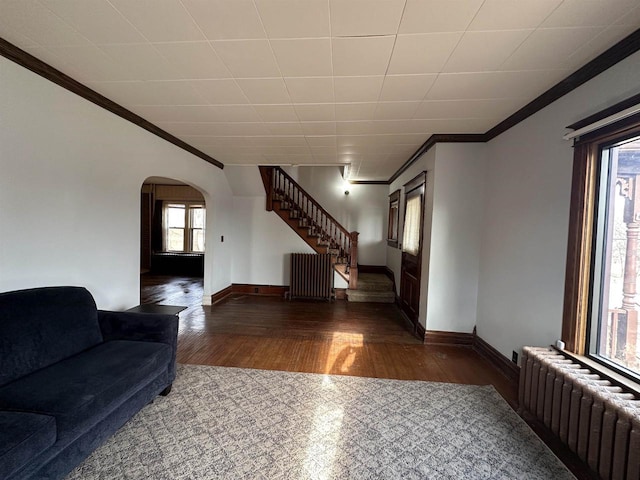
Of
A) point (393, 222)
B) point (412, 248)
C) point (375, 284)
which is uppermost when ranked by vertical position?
point (393, 222)

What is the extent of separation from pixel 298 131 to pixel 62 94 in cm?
223

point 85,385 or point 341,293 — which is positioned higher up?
point 85,385

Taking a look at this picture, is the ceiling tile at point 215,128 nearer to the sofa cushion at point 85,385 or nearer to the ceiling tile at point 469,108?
the ceiling tile at point 469,108

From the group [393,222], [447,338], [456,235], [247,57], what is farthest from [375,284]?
[247,57]

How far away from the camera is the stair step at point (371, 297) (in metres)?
5.66

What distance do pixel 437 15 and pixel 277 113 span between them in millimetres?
1761

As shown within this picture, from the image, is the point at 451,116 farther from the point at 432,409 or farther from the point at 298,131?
the point at 432,409

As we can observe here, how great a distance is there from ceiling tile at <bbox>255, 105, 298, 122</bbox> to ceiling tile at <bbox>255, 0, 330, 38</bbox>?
1020 millimetres

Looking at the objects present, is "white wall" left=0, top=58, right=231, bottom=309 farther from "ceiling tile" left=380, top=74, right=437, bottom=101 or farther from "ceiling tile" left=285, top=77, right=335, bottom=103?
"ceiling tile" left=380, top=74, right=437, bottom=101

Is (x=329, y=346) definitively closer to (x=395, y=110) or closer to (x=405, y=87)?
(x=395, y=110)

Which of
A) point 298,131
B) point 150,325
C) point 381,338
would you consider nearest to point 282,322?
point 381,338

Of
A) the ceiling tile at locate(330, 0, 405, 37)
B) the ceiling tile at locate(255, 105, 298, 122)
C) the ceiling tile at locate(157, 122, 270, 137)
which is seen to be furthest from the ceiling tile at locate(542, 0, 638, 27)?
the ceiling tile at locate(157, 122, 270, 137)

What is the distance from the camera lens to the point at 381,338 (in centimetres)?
374

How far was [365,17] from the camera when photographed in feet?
5.17
